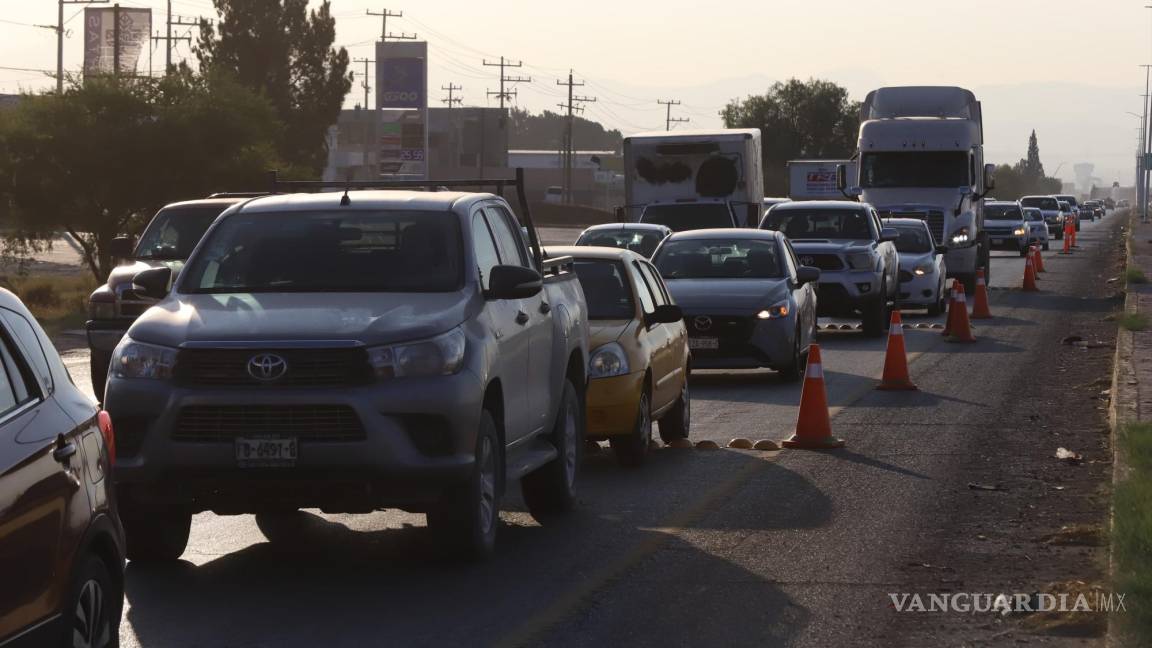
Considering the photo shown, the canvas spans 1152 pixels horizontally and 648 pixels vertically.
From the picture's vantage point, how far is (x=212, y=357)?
8.52m

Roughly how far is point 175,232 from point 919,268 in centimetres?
1606

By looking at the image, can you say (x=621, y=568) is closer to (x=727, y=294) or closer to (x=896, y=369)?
(x=896, y=369)

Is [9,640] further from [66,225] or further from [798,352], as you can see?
[66,225]

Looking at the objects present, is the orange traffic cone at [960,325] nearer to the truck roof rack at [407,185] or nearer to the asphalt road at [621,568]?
the asphalt road at [621,568]

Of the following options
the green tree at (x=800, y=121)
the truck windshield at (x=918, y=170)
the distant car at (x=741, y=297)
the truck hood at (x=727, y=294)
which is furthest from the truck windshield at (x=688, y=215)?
the green tree at (x=800, y=121)

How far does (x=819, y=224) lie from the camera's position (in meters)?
27.7

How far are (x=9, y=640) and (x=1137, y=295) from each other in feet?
101

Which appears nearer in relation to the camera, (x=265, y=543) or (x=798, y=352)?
(x=265, y=543)

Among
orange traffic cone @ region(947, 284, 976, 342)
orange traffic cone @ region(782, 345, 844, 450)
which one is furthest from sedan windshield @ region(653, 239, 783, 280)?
orange traffic cone @ region(782, 345, 844, 450)

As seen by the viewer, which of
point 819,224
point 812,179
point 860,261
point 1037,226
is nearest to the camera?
point 860,261

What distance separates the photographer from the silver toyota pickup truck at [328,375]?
841cm

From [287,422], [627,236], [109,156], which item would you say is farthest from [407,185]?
[109,156]

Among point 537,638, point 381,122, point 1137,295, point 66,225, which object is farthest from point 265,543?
point 381,122

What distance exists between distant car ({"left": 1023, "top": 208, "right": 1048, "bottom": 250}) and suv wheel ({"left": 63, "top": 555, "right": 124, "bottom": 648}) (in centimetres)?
6197
